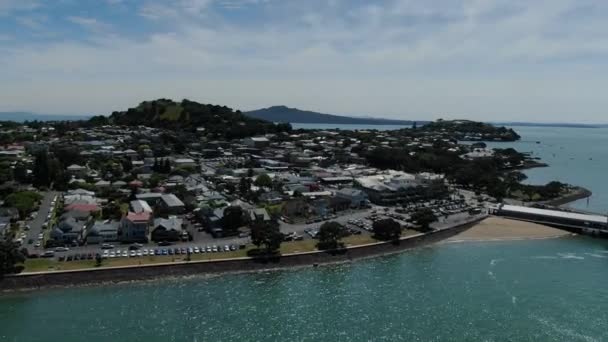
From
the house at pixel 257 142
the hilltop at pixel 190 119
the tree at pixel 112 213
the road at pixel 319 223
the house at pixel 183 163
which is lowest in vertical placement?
the road at pixel 319 223

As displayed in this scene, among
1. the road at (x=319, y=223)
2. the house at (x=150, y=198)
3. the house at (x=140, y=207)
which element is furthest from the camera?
the house at (x=150, y=198)

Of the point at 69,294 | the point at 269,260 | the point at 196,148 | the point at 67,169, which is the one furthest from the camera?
the point at 196,148

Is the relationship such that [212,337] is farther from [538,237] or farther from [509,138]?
[509,138]

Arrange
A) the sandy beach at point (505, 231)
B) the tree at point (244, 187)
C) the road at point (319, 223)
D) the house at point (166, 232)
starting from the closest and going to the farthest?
the house at point (166, 232)
the road at point (319, 223)
the sandy beach at point (505, 231)
the tree at point (244, 187)

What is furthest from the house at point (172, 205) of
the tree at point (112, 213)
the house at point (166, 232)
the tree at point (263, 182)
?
the tree at point (263, 182)

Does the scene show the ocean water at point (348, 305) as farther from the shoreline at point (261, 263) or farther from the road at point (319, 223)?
the road at point (319, 223)

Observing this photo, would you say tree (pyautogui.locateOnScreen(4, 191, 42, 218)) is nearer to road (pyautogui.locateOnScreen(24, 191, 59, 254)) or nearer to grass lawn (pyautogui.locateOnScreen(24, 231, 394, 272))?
road (pyautogui.locateOnScreen(24, 191, 59, 254))

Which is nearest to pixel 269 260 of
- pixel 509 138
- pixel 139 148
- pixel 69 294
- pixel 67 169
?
pixel 69 294
